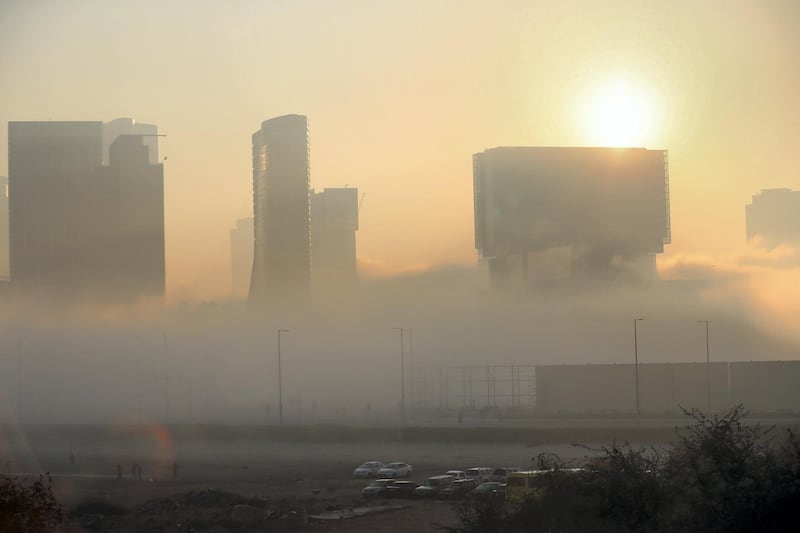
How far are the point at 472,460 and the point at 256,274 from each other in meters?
107

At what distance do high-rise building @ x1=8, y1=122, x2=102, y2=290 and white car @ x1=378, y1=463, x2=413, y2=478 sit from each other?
115 meters

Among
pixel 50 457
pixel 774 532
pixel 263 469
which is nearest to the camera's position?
pixel 774 532

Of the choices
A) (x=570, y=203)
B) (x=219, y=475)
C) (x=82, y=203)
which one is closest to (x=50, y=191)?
(x=82, y=203)

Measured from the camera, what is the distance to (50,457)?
57.9 metres

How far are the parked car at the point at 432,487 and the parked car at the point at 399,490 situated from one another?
0.29 metres

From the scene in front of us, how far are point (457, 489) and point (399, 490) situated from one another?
2.75m

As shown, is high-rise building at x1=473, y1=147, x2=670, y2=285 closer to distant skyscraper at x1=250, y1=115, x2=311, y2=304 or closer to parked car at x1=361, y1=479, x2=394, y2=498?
distant skyscraper at x1=250, y1=115, x2=311, y2=304

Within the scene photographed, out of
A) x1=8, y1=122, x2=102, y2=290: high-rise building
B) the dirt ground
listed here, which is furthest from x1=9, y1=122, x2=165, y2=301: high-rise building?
the dirt ground

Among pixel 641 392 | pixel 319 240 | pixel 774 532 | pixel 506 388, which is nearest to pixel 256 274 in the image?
pixel 319 240

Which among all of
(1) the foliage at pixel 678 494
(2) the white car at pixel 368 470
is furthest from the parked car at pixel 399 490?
(1) the foliage at pixel 678 494

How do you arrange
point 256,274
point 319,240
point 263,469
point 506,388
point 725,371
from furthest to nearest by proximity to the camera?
point 319,240 → point 256,274 → point 506,388 → point 725,371 → point 263,469

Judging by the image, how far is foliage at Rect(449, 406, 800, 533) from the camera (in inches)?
754

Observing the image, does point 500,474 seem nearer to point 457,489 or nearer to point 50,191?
point 457,489

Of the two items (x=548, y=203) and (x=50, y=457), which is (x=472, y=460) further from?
(x=548, y=203)
